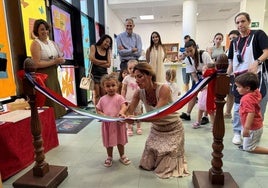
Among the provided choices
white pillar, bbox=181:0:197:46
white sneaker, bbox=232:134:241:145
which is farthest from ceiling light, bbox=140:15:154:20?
white sneaker, bbox=232:134:241:145

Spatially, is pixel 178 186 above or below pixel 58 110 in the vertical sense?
below

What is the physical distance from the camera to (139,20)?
9.13m

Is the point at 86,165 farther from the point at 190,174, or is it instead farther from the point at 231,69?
the point at 231,69

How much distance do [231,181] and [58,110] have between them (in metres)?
2.08

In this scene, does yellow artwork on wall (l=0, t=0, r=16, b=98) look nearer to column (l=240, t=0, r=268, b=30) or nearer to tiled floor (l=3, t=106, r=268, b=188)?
tiled floor (l=3, t=106, r=268, b=188)

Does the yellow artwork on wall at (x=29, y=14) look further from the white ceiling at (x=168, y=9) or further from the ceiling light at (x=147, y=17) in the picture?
the ceiling light at (x=147, y=17)

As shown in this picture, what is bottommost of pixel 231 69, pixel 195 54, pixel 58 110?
pixel 58 110

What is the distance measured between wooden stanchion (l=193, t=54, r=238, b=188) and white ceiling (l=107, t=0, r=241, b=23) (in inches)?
213

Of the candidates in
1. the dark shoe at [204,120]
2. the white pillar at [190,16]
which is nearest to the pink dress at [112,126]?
the dark shoe at [204,120]

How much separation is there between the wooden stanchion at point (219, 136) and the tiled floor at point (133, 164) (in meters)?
0.16

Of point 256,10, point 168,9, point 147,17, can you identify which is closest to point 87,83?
point 256,10

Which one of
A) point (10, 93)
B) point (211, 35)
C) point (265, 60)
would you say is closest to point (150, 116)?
point (265, 60)

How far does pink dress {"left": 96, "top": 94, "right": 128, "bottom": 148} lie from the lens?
1.81 meters

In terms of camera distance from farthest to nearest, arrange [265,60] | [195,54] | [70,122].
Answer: [70,122], [195,54], [265,60]
